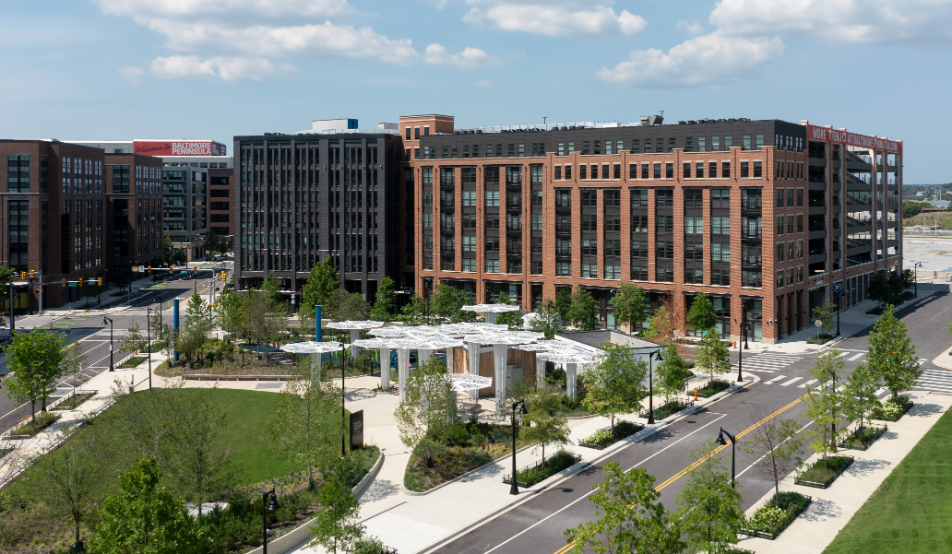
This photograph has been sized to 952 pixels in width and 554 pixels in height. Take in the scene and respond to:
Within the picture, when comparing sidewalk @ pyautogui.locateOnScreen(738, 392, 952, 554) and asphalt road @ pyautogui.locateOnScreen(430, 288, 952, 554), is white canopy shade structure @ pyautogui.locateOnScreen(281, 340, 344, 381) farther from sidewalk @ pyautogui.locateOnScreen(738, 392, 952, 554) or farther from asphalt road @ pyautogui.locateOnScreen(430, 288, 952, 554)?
sidewalk @ pyautogui.locateOnScreen(738, 392, 952, 554)

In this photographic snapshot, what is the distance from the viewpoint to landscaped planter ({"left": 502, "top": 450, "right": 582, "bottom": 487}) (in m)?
51.2

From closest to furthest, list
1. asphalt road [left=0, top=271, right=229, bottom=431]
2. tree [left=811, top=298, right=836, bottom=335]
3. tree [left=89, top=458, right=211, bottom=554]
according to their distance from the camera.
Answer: tree [left=89, top=458, right=211, bottom=554] < asphalt road [left=0, top=271, right=229, bottom=431] < tree [left=811, top=298, right=836, bottom=335]

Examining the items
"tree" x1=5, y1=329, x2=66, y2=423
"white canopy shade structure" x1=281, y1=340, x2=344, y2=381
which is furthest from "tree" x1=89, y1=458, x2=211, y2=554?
"white canopy shade structure" x1=281, y1=340, x2=344, y2=381

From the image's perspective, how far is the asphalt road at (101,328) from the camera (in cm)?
7188

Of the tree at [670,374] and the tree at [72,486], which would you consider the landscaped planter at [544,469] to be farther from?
the tree at [72,486]

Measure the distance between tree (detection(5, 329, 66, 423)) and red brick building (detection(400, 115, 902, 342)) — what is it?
62.0 meters

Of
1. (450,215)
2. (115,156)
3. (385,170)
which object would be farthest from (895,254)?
(115,156)

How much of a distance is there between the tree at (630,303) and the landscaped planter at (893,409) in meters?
36.3

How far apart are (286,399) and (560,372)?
32202 millimetres

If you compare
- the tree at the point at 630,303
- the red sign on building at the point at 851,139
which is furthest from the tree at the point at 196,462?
the red sign on building at the point at 851,139

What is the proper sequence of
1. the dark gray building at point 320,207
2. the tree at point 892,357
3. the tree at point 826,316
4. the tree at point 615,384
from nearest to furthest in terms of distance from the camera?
the tree at point 615,384 < the tree at point 892,357 < the tree at point 826,316 < the dark gray building at point 320,207

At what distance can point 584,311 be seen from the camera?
4097 inches

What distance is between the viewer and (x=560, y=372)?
7925cm

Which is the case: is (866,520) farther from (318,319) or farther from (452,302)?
(452,302)
